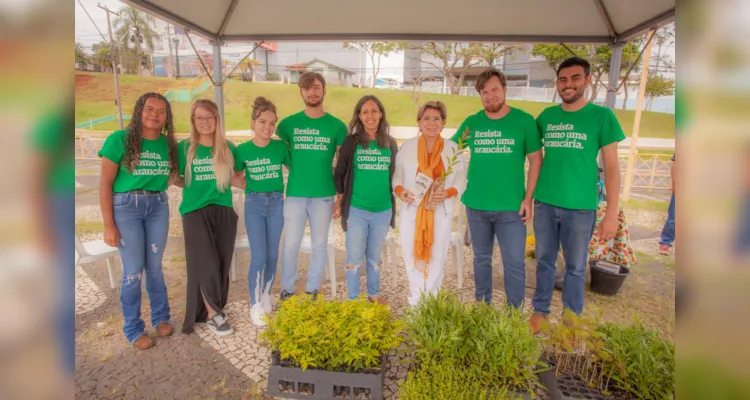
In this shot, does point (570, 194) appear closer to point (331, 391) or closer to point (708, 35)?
point (331, 391)

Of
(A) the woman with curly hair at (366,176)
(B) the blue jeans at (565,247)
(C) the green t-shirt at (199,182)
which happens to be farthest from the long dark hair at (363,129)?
(B) the blue jeans at (565,247)

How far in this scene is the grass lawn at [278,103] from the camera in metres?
23.0

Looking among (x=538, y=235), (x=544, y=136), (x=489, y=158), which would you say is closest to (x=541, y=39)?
(x=544, y=136)

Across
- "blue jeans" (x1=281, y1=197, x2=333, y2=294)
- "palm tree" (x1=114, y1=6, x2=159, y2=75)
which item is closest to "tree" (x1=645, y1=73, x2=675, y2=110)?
"blue jeans" (x1=281, y1=197, x2=333, y2=294)

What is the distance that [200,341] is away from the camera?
3.20m

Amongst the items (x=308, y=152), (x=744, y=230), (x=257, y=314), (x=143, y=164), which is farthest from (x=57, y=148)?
(x=257, y=314)

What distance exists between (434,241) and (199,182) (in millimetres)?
1985

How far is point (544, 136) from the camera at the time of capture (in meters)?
3.08

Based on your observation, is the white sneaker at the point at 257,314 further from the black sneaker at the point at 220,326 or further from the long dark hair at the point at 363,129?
the long dark hair at the point at 363,129

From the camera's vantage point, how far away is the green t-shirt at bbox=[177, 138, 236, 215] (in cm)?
309

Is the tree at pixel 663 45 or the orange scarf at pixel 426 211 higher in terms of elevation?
the tree at pixel 663 45

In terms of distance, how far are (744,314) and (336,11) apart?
157 inches

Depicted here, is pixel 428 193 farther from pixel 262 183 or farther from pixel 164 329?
pixel 164 329

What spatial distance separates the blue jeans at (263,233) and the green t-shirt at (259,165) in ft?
0.22
